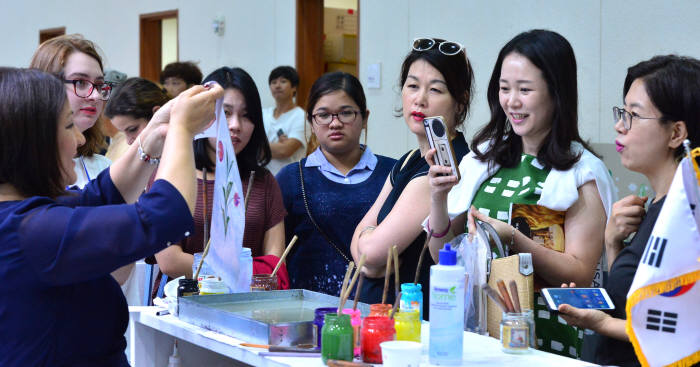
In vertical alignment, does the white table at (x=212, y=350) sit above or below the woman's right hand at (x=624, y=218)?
below

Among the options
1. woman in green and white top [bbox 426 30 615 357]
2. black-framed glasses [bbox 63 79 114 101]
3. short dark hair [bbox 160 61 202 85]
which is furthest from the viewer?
short dark hair [bbox 160 61 202 85]

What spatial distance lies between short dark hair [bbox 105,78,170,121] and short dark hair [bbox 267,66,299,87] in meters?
2.68

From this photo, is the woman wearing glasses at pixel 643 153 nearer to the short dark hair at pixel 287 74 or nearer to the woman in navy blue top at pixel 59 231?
the woman in navy blue top at pixel 59 231

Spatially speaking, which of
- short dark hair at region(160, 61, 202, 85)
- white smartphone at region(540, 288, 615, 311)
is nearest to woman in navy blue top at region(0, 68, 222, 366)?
white smartphone at region(540, 288, 615, 311)

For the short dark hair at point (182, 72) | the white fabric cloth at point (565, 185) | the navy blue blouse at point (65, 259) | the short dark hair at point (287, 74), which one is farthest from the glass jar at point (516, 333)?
the short dark hair at point (287, 74)

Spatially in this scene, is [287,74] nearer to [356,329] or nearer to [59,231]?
[356,329]

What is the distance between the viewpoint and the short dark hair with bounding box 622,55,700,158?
1.88 metres

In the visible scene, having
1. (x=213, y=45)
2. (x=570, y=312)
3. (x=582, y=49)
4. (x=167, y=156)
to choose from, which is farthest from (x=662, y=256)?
(x=213, y=45)

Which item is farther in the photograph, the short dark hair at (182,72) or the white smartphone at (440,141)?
the short dark hair at (182,72)

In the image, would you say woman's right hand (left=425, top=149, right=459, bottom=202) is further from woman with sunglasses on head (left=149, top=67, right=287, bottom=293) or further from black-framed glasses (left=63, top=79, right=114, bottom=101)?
black-framed glasses (left=63, top=79, right=114, bottom=101)

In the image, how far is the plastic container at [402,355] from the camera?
158 cm

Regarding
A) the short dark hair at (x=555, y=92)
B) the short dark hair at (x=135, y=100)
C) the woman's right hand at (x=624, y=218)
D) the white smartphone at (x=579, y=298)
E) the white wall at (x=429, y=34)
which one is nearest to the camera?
the white smartphone at (x=579, y=298)

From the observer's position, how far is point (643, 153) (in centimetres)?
193

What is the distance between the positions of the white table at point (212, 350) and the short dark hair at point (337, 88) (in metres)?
1.16
